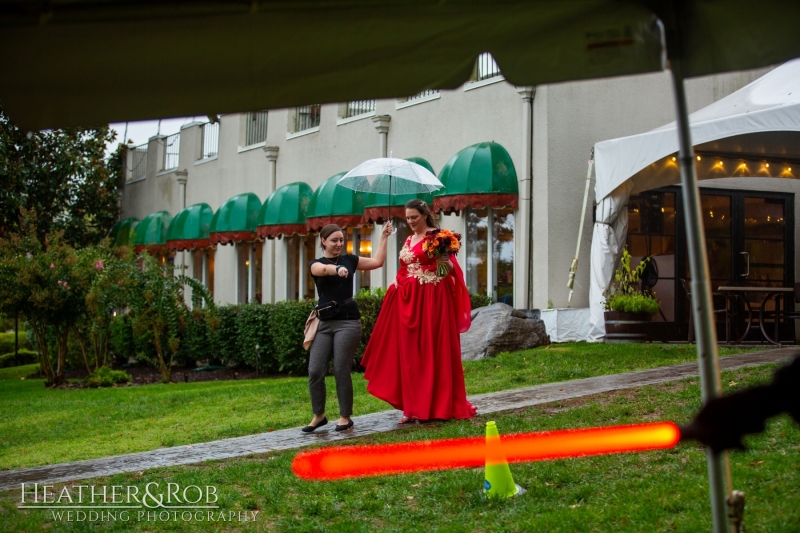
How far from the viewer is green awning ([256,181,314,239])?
2092 cm

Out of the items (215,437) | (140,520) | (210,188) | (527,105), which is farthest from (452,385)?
(210,188)

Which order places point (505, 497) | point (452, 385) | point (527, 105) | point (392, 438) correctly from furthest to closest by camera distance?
point (527, 105) → point (452, 385) → point (392, 438) → point (505, 497)

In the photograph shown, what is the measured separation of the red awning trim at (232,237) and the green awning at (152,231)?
3.85 metres

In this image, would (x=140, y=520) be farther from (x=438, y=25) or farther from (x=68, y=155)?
(x=68, y=155)

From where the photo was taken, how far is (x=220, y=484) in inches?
251

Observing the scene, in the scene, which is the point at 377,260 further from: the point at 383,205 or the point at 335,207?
the point at 335,207

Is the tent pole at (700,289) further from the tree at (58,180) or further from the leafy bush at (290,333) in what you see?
the tree at (58,180)

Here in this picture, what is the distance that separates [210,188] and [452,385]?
18866mm

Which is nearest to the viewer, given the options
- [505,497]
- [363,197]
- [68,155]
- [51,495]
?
[505,497]

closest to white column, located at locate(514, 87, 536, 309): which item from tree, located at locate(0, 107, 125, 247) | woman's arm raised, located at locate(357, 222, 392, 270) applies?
woman's arm raised, located at locate(357, 222, 392, 270)

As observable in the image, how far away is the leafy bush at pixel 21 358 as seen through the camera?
26959 mm

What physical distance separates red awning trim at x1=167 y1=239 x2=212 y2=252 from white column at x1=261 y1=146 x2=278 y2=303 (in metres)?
1.86

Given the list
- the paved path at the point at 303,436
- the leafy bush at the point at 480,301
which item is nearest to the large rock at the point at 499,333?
the leafy bush at the point at 480,301

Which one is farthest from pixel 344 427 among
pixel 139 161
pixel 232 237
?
pixel 139 161
